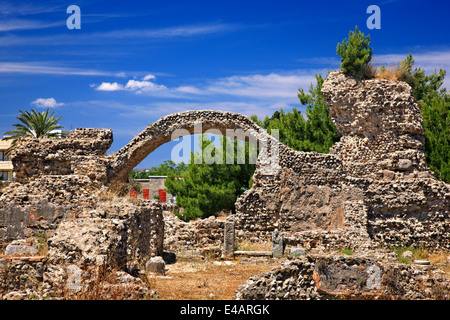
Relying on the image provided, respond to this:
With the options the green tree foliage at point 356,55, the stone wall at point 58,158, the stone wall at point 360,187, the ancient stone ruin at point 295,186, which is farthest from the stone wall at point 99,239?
the green tree foliage at point 356,55

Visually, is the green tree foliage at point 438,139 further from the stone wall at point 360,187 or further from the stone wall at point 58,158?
the stone wall at point 58,158

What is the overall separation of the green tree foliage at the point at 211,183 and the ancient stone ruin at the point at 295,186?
5681 mm

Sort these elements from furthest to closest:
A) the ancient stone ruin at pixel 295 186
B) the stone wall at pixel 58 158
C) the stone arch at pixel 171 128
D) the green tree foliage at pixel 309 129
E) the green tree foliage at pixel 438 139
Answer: the green tree foliage at pixel 309 129 < the green tree foliage at pixel 438 139 < the stone arch at pixel 171 128 < the stone wall at pixel 58 158 < the ancient stone ruin at pixel 295 186

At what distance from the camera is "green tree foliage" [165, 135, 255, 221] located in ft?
71.6

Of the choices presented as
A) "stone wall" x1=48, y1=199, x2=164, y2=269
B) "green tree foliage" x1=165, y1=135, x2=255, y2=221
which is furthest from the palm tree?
"stone wall" x1=48, y1=199, x2=164, y2=269

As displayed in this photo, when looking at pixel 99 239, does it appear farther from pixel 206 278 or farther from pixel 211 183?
pixel 211 183

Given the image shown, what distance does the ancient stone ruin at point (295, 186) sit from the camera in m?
11.5

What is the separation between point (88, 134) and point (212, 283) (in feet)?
30.0

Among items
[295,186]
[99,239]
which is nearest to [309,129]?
[295,186]

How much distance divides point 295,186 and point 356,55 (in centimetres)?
646

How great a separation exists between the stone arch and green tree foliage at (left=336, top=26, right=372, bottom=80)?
4.27 meters

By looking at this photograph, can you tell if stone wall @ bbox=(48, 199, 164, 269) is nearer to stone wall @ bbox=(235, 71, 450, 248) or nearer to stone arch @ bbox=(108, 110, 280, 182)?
stone wall @ bbox=(235, 71, 450, 248)
